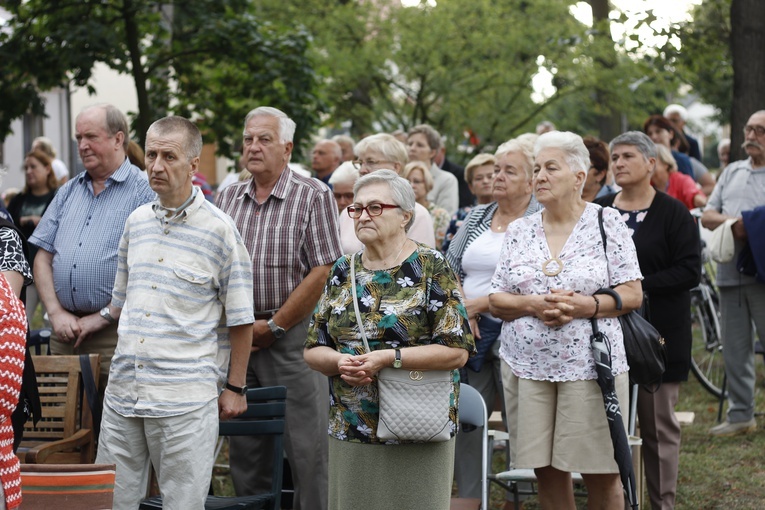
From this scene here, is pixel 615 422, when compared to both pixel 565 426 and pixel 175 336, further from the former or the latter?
pixel 175 336

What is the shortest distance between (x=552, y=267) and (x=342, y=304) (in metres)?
A: 1.24

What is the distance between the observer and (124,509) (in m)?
4.81

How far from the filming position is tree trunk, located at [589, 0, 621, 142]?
17.1 meters

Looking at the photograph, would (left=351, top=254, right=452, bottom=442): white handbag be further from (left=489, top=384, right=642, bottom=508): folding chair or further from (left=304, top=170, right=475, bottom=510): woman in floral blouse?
(left=489, top=384, right=642, bottom=508): folding chair

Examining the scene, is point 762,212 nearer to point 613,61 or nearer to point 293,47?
point 293,47

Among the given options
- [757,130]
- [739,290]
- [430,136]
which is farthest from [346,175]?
[739,290]

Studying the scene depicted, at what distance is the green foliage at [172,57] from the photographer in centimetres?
1098

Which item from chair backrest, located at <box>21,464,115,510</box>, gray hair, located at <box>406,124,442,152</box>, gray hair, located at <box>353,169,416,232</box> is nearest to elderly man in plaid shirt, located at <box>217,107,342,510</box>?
gray hair, located at <box>353,169,416,232</box>

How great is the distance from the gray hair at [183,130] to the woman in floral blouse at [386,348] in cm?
83

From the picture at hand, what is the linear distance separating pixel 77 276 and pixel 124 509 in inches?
57.6

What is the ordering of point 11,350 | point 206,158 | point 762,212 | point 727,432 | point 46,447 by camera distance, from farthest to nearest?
point 206,158 < point 727,432 < point 762,212 < point 46,447 < point 11,350

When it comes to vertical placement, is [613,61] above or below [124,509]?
above

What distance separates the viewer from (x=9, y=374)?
3.81 metres

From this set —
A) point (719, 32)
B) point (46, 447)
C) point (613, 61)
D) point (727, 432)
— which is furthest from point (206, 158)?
point (46, 447)
